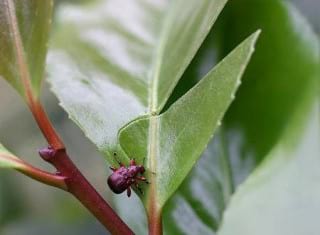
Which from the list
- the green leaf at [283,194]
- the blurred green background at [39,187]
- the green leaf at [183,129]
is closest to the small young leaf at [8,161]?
the green leaf at [183,129]

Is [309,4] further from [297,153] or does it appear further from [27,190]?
[27,190]

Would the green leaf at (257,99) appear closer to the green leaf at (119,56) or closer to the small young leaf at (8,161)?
the green leaf at (119,56)

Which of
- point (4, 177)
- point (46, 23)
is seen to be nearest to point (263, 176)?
point (46, 23)

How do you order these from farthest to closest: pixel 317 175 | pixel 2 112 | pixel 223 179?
pixel 2 112, pixel 223 179, pixel 317 175

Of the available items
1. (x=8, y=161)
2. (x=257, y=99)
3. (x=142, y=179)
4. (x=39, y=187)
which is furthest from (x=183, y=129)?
(x=39, y=187)

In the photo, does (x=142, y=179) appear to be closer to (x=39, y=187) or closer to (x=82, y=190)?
(x=82, y=190)
